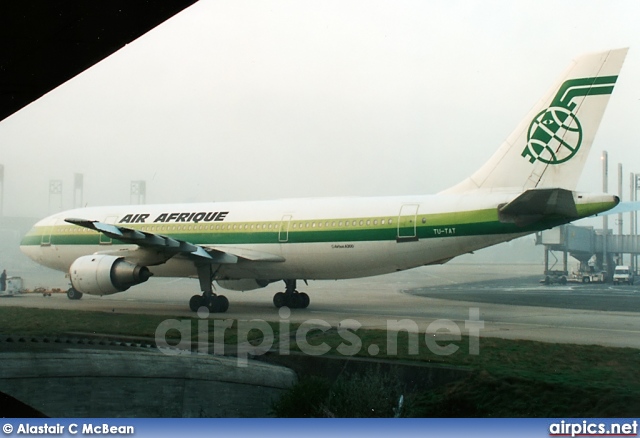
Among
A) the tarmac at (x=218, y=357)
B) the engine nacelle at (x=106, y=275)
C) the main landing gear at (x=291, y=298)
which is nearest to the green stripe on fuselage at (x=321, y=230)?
the main landing gear at (x=291, y=298)

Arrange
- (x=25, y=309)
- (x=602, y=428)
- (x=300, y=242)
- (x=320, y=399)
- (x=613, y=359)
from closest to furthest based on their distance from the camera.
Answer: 1. (x=602, y=428)
2. (x=320, y=399)
3. (x=613, y=359)
4. (x=25, y=309)
5. (x=300, y=242)

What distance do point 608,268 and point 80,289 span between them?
2854 cm

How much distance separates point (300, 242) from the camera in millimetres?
18375

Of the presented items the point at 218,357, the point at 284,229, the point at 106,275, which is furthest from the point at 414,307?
the point at 218,357

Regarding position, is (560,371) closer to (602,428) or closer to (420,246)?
(602,428)

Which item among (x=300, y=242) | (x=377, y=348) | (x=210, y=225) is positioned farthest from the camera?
(x=210, y=225)

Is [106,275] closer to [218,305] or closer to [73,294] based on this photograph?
[218,305]

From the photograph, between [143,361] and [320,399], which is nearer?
[320,399]

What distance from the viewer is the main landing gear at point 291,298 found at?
754 inches

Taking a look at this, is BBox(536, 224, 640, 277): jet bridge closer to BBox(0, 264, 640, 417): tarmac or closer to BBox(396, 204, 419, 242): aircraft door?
BBox(0, 264, 640, 417): tarmac

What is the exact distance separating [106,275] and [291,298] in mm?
5051

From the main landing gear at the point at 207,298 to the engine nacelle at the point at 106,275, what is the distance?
153cm

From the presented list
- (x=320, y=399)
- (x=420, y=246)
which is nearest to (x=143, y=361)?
(x=320, y=399)

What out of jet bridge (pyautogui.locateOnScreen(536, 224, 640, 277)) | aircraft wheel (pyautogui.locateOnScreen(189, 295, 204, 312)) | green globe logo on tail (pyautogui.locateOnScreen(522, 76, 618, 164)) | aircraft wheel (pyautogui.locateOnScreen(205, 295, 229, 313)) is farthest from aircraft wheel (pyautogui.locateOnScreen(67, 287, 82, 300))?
jet bridge (pyautogui.locateOnScreen(536, 224, 640, 277))
